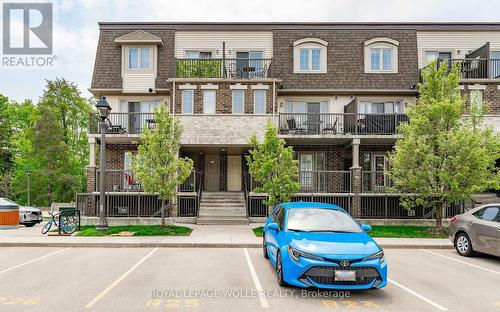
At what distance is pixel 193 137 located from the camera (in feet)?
61.0

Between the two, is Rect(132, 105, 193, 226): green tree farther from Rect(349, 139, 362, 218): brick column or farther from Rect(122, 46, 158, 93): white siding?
Rect(349, 139, 362, 218): brick column

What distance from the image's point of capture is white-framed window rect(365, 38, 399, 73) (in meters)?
21.1

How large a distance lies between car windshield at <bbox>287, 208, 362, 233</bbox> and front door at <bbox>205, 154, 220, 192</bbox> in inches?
535

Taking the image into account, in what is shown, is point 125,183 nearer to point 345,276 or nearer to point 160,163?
point 160,163

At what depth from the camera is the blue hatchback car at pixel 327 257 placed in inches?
242

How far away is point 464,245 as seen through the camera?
10.7 meters

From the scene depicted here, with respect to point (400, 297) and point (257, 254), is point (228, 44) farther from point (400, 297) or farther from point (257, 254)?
point (400, 297)

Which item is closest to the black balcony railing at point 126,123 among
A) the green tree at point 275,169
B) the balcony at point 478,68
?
the green tree at point 275,169

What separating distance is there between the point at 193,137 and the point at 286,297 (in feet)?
43.3

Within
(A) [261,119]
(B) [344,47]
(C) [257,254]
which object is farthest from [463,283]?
(B) [344,47]

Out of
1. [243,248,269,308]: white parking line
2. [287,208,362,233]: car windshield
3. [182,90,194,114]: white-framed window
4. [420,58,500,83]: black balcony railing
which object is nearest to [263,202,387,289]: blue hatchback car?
[287,208,362,233]: car windshield

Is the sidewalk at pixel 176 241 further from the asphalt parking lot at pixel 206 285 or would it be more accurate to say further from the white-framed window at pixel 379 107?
the white-framed window at pixel 379 107

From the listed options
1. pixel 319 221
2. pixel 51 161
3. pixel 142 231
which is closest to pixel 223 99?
pixel 142 231

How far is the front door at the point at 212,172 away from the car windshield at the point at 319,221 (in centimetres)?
1358
